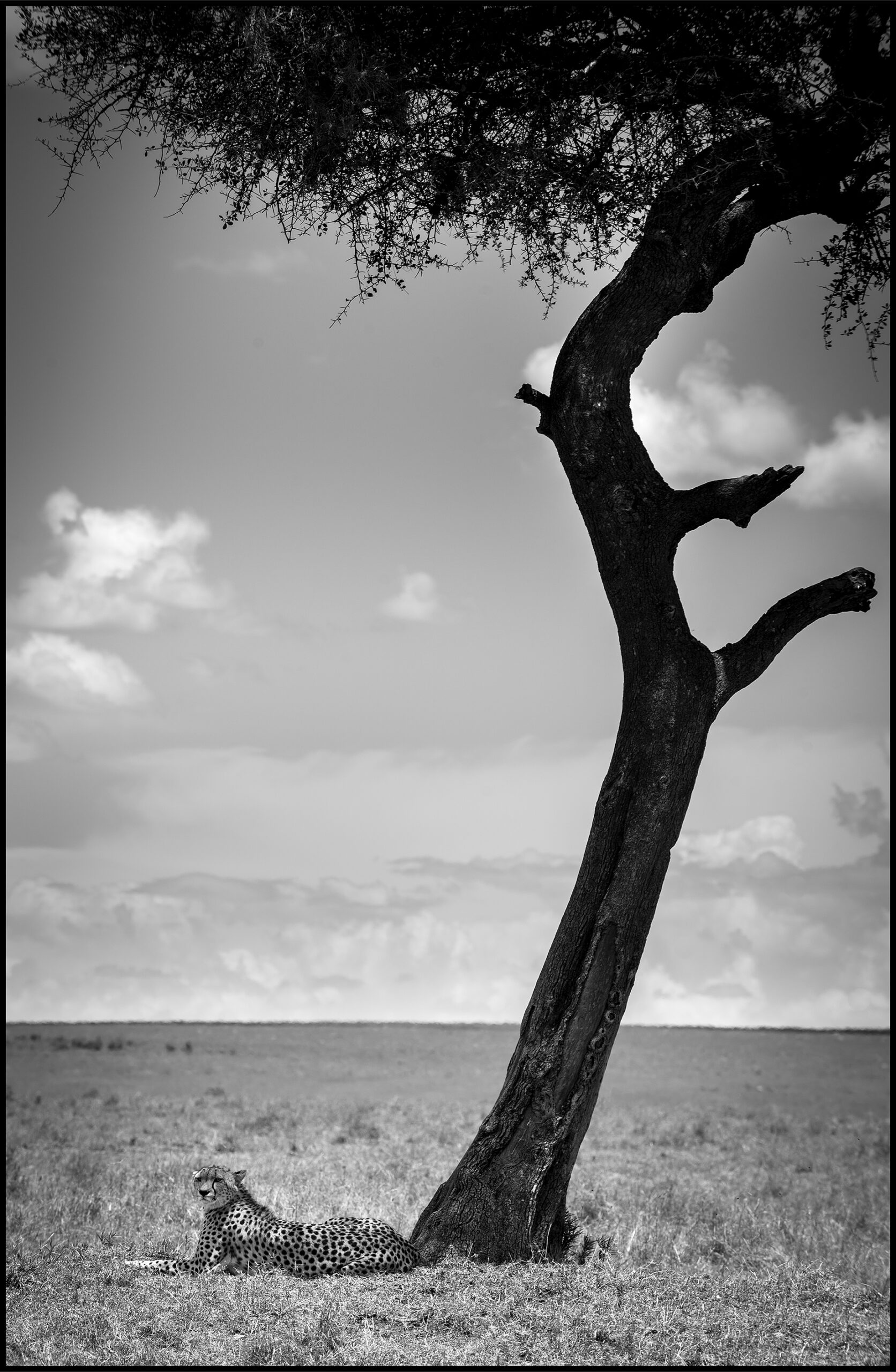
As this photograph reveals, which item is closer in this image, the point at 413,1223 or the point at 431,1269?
the point at 431,1269

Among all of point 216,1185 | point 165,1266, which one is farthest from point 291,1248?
point 216,1185

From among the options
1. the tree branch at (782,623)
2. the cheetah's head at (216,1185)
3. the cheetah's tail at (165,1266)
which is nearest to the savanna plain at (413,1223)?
the cheetah's tail at (165,1266)

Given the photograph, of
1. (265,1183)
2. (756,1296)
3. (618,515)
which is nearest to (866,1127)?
(265,1183)

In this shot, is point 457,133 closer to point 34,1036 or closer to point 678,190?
point 678,190

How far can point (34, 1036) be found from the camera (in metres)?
51.3

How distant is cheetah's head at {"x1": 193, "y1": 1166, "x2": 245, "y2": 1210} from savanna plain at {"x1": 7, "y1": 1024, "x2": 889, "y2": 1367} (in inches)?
16.6

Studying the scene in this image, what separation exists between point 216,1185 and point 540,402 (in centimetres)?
743

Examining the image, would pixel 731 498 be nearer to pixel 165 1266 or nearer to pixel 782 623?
pixel 782 623

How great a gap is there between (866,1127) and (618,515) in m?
22.3

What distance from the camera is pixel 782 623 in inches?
398

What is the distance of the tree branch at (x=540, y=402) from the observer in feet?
33.0

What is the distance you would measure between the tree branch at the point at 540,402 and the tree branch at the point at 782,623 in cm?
248

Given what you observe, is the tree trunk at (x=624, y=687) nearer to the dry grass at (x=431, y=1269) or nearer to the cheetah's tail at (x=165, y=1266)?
the dry grass at (x=431, y=1269)

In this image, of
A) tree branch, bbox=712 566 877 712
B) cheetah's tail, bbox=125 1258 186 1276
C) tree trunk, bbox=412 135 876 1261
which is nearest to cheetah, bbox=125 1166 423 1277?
cheetah's tail, bbox=125 1258 186 1276
